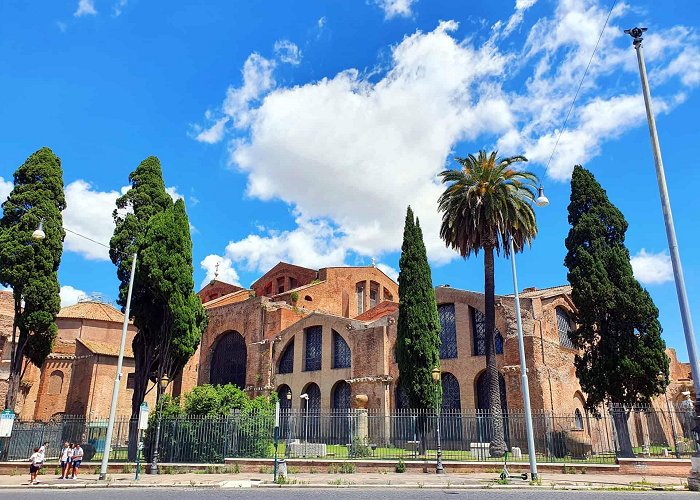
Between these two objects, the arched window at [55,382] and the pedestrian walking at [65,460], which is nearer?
the pedestrian walking at [65,460]

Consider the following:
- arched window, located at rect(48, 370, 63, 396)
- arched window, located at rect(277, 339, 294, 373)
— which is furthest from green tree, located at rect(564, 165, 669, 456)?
arched window, located at rect(48, 370, 63, 396)

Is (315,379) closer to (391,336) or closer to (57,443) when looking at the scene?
(391,336)

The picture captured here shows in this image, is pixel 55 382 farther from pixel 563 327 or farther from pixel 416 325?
pixel 563 327

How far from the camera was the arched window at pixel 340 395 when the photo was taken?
36000 millimetres

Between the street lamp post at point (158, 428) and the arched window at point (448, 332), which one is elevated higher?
the arched window at point (448, 332)

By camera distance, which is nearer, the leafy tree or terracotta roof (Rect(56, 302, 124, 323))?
the leafy tree

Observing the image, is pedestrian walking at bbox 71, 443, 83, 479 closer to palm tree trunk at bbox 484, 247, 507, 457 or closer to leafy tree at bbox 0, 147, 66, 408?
leafy tree at bbox 0, 147, 66, 408

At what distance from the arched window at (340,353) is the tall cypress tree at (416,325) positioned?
30.1 ft

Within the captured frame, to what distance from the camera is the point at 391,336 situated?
3444 centimetres

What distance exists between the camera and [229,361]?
44.9 m

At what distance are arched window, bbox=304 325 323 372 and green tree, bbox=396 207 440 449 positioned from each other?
38.0ft

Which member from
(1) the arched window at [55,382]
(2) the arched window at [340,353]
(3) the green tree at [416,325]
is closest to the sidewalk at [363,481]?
(3) the green tree at [416,325]

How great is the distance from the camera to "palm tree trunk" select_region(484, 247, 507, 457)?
73.3 ft

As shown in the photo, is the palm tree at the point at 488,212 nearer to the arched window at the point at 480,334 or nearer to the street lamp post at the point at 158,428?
the arched window at the point at 480,334
